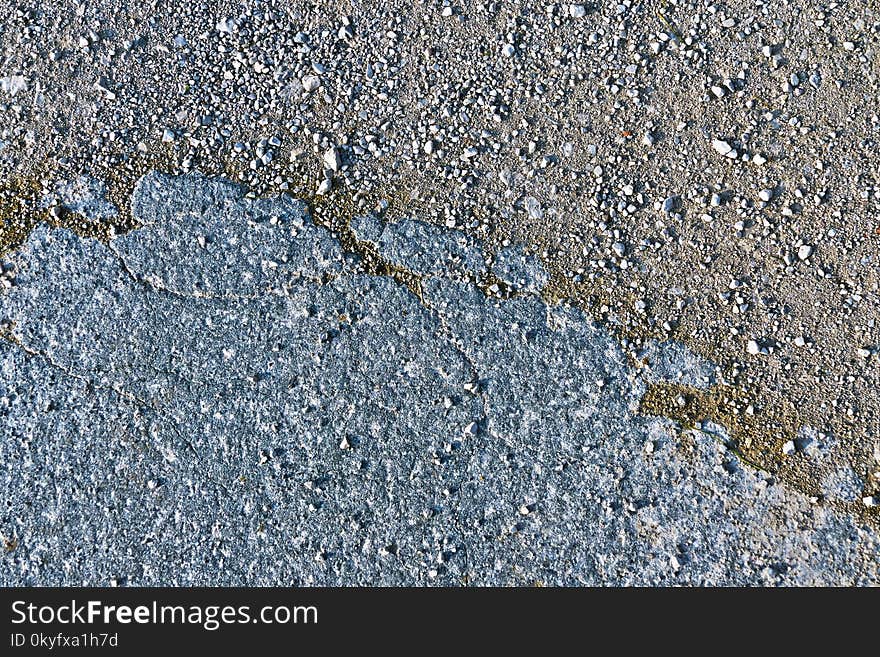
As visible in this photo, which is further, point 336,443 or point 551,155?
point 551,155

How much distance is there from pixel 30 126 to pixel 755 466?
9.38 feet

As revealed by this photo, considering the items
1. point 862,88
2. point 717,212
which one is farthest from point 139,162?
point 862,88

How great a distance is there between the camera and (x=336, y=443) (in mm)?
2705

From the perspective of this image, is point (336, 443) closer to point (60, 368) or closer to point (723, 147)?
point (60, 368)

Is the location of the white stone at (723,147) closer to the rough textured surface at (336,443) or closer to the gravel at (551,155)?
the gravel at (551,155)

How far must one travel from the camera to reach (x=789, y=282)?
2752mm

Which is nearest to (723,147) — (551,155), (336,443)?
(551,155)

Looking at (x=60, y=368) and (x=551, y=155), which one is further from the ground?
(x=551, y=155)

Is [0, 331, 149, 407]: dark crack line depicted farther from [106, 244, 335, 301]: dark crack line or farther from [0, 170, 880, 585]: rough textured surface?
[106, 244, 335, 301]: dark crack line

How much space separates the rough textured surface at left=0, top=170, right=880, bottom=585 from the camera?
2660 mm

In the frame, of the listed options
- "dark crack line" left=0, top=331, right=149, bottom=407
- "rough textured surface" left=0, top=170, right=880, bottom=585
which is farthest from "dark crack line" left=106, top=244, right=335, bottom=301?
"dark crack line" left=0, top=331, right=149, bottom=407

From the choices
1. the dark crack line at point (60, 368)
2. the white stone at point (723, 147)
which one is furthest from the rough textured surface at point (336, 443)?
the white stone at point (723, 147)

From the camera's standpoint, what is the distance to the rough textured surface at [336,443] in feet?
8.73

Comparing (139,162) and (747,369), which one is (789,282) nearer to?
(747,369)
